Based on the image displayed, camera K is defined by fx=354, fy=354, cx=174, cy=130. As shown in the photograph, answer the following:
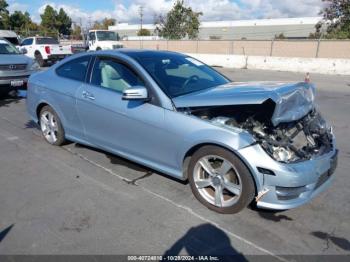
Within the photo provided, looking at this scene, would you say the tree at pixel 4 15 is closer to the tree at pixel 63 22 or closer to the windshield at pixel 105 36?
the tree at pixel 63 22

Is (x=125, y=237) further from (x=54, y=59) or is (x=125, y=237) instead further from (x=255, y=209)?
(x=54, y=59)

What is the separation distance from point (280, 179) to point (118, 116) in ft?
7.03

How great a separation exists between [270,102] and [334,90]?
32.9ft

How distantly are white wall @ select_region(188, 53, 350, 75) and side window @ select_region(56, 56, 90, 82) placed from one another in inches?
656

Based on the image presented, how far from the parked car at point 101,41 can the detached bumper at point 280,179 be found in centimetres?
2423

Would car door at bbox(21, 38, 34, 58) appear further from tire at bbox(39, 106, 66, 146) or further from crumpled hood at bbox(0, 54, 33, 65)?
tire at bbox(39, 106, 66, 146)

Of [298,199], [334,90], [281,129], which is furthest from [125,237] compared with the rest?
[334,90]

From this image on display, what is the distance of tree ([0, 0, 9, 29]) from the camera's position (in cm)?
6862

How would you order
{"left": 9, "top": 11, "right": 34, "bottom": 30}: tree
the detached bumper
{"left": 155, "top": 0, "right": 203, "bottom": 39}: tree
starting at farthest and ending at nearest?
{"left": 9, "top": 11, "right": 34, "bottom": 30}: tree < {"left": 155, "top": 0, "right": 203, "bottom": 39}: tree < the detached bumper

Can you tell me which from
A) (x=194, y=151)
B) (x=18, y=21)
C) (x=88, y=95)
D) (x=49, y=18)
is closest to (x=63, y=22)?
(x=49, y=18)

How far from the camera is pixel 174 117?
3.89 meters

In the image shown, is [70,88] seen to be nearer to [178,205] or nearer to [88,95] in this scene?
[88,95]

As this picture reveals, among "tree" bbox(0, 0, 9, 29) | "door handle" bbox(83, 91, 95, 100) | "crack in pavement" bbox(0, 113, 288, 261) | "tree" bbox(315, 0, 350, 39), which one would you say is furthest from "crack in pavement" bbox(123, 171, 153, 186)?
"tree" bbox(0, 0, 9, 29)

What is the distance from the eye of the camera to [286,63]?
20.7 metres
